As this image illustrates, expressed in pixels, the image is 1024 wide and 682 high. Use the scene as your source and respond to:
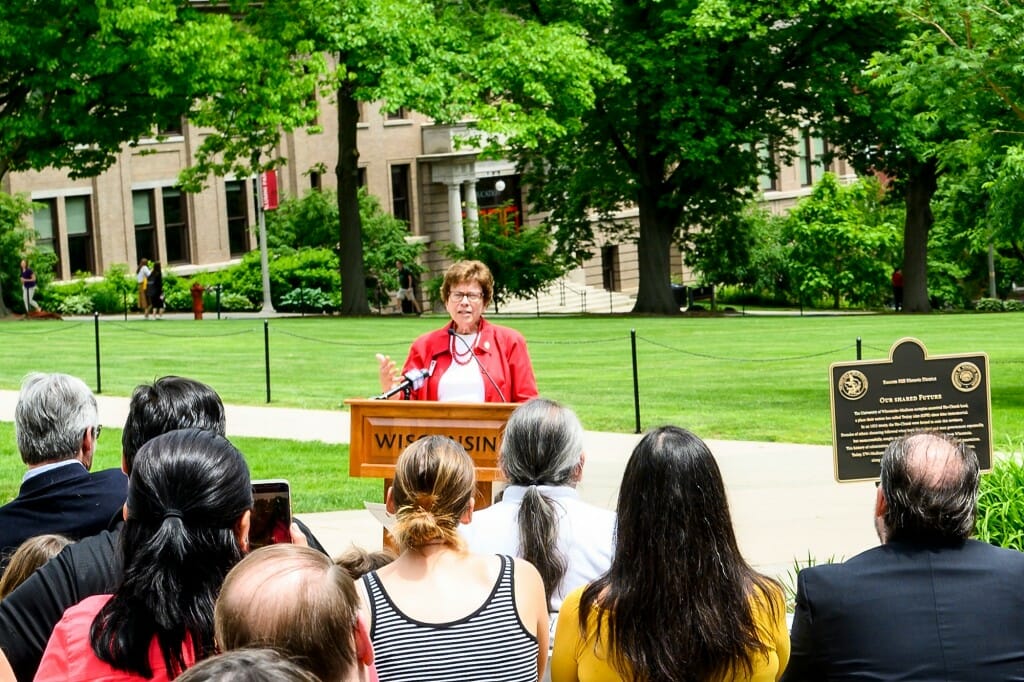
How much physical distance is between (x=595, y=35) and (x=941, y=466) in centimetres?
3714

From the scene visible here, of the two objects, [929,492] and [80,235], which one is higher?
[80,235]

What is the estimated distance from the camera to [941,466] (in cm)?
414

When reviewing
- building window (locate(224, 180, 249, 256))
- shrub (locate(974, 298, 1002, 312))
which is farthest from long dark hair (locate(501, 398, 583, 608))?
building window (locate(224, 180, 249, 256))

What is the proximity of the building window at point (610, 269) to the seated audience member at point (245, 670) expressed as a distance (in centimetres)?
5670

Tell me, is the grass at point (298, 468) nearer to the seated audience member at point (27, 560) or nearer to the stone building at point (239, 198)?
the seated audience member at point (27, 560)

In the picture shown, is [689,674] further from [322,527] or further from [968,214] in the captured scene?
[968,214]

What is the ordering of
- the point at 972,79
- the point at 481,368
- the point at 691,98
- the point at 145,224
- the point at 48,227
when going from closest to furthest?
1. the point at 481,368
2. the point at 972,79
3. the point at 691,98
4. the point at 48,227
5. the point at 145,224

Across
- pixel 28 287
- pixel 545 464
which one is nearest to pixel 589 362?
pixel 545 464

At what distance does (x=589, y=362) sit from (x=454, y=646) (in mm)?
20444

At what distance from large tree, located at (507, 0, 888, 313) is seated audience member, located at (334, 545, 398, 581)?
32.3m

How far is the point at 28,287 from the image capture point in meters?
40.5

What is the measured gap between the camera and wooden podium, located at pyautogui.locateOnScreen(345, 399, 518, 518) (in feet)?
24.8

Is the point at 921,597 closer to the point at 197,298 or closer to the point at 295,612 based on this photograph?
the point at 295,612

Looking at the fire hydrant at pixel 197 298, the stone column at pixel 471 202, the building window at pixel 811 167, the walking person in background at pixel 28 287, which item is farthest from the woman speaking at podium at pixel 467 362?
the building window at pixel 811 167
